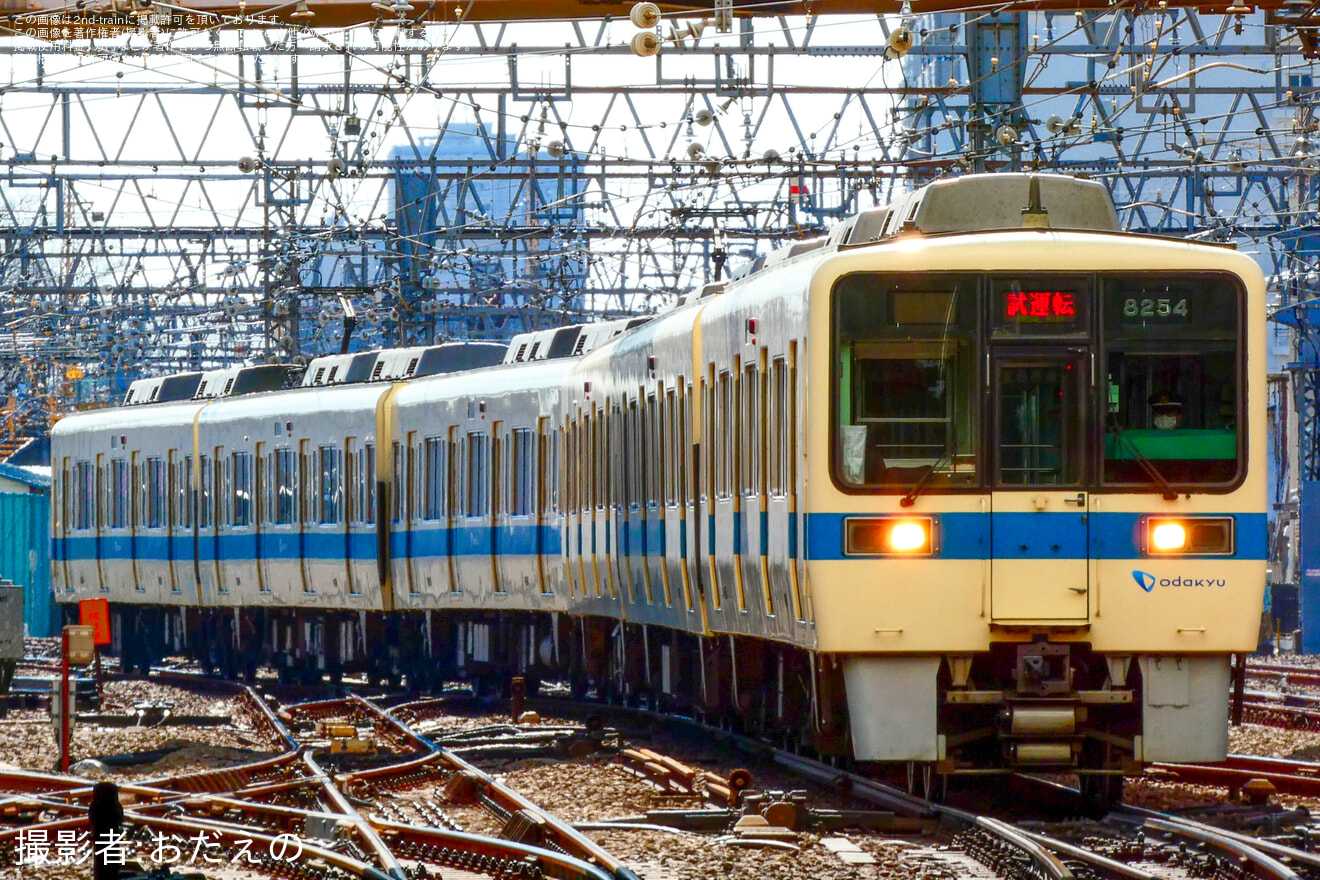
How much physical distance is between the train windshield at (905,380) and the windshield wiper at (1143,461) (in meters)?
0.65

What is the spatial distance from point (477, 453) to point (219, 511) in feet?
18.5

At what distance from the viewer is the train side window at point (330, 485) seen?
24.9m

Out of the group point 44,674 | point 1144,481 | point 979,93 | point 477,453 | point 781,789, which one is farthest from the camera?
point 44,674

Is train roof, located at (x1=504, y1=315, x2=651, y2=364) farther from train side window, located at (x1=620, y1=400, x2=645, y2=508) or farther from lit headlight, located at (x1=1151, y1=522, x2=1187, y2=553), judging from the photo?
lit headlight, located at (x1=1151, y1=522, x2=1187, y2=553)

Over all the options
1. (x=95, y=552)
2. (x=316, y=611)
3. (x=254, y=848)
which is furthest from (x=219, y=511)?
(x=254, y=848)

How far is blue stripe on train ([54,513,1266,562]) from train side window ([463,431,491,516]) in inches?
7.9

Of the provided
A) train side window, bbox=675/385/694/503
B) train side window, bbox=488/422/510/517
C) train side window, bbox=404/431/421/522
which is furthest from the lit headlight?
train side window, bbox=404/431/421/522

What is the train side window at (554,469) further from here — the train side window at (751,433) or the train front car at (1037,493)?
the train front car at (1037,493)

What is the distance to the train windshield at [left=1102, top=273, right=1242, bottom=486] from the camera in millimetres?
11305

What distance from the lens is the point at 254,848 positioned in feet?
35.3

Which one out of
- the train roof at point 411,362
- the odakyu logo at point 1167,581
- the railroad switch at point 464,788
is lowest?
the railroad switch at point 464,788

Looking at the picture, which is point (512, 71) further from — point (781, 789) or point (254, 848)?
point (254, 848)

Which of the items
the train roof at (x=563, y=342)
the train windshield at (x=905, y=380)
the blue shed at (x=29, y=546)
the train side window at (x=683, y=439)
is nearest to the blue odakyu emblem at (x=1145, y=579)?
the train windshield at (x=905, y=380)

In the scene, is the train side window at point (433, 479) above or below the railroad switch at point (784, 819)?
above
